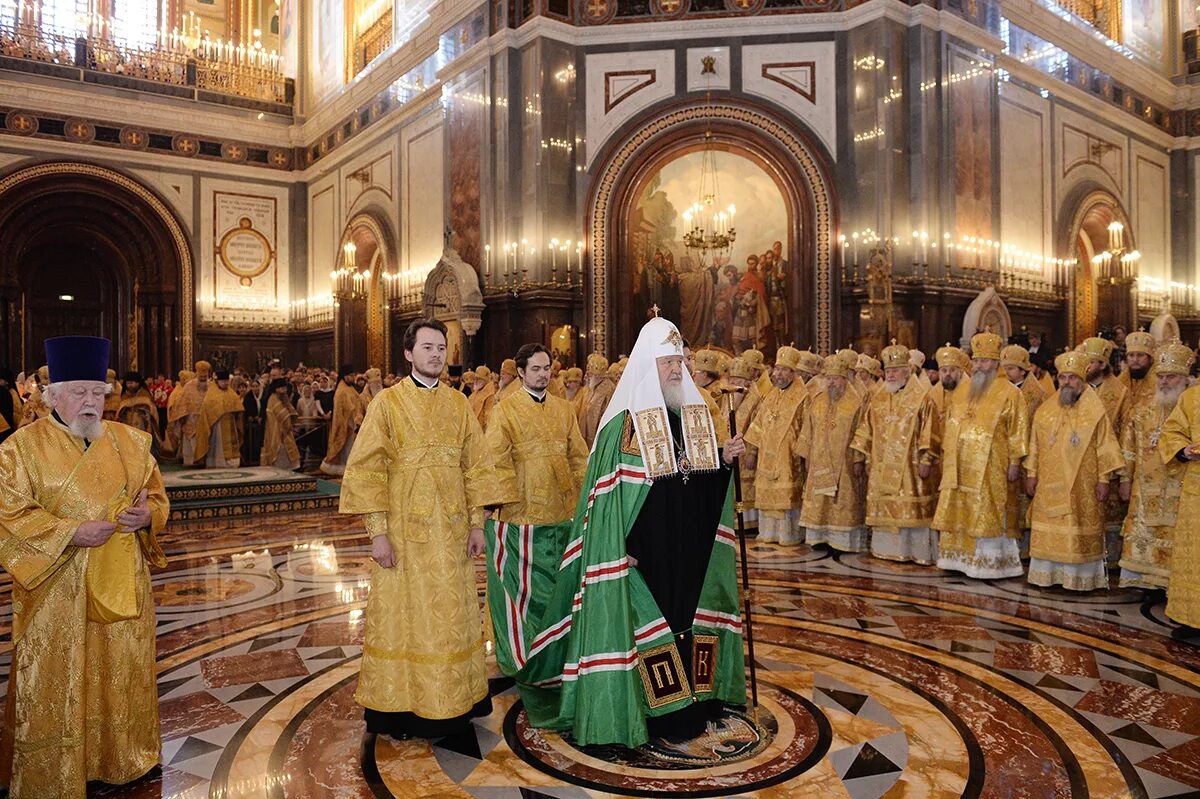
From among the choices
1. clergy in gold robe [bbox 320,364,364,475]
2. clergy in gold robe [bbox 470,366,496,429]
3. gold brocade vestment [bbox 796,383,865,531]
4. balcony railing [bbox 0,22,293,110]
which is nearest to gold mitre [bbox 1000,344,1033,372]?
gold brocade vestment [bbox 796,383,865,531]

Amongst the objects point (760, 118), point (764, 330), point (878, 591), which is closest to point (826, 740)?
point (878, 591)

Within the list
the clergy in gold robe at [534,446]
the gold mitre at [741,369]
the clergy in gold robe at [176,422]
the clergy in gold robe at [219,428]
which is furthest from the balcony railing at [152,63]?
the clergy in gold robe at [534,446]

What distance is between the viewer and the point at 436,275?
14742mm

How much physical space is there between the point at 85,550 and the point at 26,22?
22.8 metres

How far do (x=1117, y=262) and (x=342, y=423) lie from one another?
50.6ft

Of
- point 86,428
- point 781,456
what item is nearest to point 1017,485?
point 781,456

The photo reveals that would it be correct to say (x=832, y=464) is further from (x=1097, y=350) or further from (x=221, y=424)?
(x=221, y=424)

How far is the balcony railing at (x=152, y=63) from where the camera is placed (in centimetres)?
1931

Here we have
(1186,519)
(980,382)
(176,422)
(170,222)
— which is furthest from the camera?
(170,222)

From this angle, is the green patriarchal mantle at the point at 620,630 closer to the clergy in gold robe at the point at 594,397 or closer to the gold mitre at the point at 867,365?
the gold mitre at the point at 867,365

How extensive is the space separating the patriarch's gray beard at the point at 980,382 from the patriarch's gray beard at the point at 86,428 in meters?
5.85

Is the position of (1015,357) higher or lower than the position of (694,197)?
lower

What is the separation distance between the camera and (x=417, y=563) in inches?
139

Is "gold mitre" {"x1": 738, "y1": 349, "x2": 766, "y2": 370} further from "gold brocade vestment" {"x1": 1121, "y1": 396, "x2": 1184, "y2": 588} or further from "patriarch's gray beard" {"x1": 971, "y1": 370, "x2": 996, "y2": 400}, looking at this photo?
"gold brocade vestment" {"x1": 1121, "y1": 396, "x2": 1184, "y2": 588}
